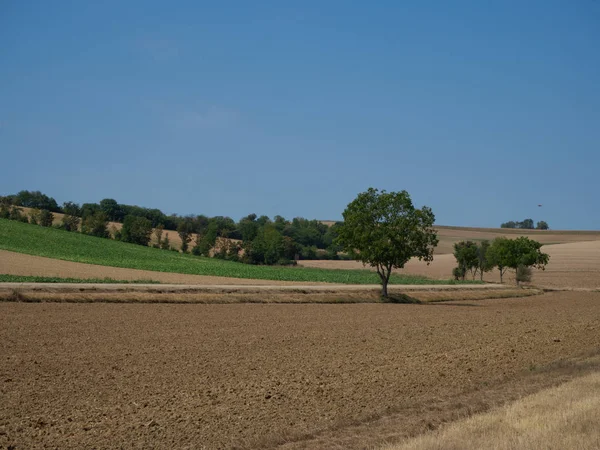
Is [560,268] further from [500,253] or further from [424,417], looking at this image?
[424,417]

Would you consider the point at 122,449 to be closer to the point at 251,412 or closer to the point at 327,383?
the point at 251,412

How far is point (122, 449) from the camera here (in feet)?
36.9

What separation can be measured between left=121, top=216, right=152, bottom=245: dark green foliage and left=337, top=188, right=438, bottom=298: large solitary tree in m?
83.7

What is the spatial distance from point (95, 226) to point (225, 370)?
121 metres

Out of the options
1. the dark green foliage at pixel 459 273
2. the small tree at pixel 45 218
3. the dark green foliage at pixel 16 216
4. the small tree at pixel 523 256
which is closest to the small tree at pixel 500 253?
the small tree at pixel 523 256

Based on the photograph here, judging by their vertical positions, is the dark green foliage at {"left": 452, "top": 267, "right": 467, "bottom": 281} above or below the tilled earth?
above

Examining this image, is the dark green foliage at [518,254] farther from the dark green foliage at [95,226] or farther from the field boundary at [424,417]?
the dark green foliage at [95,226]

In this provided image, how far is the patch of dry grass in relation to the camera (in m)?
10.8

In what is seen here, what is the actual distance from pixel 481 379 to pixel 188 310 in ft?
67.6

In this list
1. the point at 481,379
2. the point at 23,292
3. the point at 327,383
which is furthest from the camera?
the point at 23,292

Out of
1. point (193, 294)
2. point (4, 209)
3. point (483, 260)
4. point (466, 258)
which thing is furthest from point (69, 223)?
point (193, 294)

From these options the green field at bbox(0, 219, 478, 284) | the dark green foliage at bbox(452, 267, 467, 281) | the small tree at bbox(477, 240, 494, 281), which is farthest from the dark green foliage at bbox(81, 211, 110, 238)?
the small tree at bbox(477, 240, 494, 281)

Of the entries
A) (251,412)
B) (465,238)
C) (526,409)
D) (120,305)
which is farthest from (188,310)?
(465,238)

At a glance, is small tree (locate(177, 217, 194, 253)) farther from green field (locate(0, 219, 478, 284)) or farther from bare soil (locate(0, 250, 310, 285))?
bare soil (locate(0, 250, 310, 285))
